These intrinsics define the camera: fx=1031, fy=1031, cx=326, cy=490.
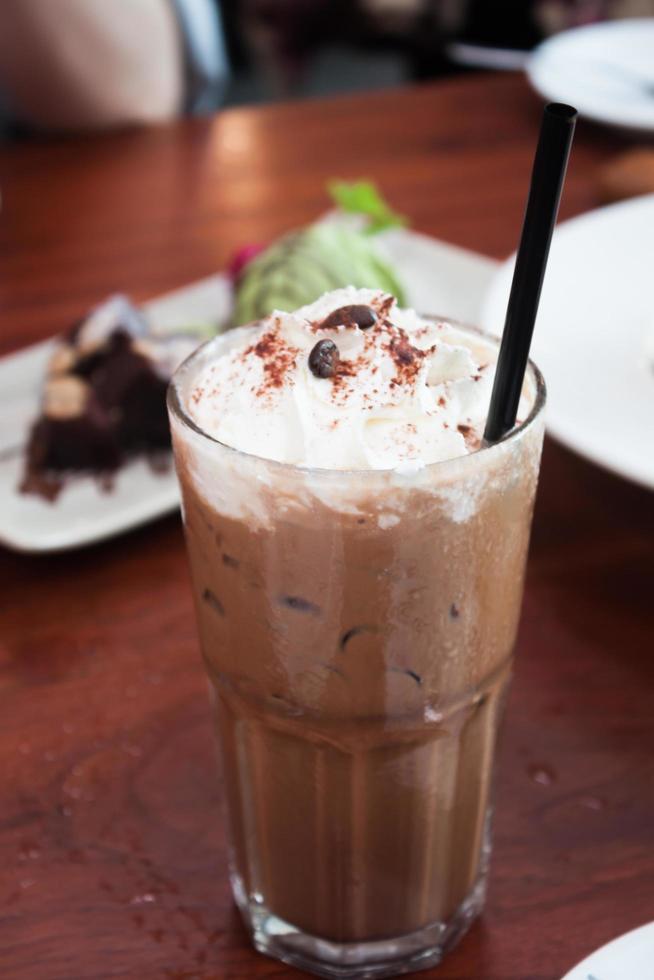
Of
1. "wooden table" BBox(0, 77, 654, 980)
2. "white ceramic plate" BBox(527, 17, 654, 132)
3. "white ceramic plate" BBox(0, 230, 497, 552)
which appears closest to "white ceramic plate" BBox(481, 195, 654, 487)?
"wooden table" BBox(0, 77, 654, 980)

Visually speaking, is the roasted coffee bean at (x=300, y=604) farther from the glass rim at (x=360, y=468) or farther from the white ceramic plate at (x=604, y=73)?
the white ceramic plate at (x=604, y=73)

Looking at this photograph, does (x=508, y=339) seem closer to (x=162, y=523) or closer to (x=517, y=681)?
(x=517, y=681)

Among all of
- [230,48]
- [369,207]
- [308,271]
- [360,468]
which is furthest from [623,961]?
[230,48]

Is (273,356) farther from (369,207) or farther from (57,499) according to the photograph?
(369,207)

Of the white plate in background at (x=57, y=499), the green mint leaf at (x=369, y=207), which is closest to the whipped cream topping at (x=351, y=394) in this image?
the white plate in background at (x=57, y=499)

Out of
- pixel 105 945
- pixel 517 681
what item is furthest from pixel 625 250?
pixel 105 945

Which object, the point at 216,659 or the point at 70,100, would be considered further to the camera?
the point at 70,100

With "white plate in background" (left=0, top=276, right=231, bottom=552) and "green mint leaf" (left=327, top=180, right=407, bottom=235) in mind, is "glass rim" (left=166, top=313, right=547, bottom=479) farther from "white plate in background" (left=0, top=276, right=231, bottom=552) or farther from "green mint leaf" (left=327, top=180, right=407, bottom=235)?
"green mint leaf" (left=327, top=180, right=407, bottom=235)
